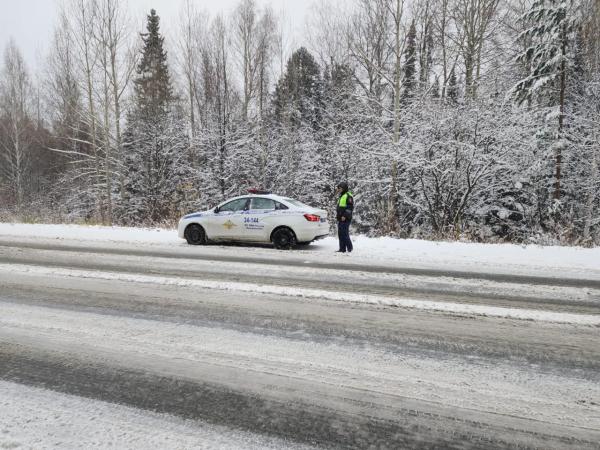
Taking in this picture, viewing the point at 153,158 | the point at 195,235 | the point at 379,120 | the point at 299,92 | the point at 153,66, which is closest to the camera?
the point at 195,235

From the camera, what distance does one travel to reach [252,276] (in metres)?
7.42

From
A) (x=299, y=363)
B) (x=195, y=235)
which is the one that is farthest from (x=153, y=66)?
(x=299, y=363)

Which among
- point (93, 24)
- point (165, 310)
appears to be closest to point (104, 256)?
point (165, 310)

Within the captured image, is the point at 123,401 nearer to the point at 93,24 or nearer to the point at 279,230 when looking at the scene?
the point at 279,230

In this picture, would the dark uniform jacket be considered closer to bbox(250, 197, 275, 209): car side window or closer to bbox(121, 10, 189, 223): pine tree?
bbox(250, 197, 275, 209): car side window

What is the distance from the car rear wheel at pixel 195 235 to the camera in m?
12.2

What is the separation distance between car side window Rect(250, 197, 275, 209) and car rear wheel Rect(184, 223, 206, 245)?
1935 mm

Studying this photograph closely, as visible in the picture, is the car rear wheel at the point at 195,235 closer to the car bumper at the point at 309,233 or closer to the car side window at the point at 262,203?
the car side window at the point at 262,203

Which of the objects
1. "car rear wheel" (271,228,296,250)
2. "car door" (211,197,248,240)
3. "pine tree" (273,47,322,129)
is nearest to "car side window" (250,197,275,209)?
"car door" (211,197,248,240)

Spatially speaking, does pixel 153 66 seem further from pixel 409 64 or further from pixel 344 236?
pixel 344 236

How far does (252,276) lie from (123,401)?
449 centimetres

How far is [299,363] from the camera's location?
3604 millimetres

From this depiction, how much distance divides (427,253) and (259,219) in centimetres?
479

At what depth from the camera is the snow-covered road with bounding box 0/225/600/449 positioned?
2609 mm
